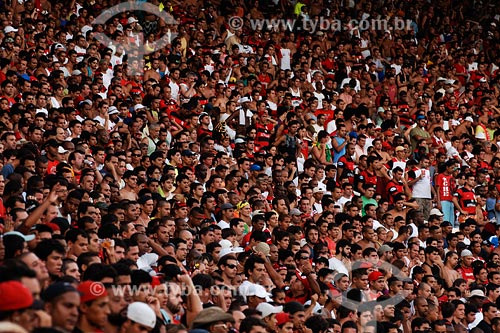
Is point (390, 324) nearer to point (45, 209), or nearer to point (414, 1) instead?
point (45, 209)

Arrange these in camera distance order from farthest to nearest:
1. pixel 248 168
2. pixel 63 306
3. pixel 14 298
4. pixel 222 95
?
pixel 222 95 → pixel 248 168 → pixel 63 306 → pixel 14 298

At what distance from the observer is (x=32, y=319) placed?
17.3 ft

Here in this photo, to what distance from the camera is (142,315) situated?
615 centimetres

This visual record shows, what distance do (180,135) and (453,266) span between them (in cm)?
383

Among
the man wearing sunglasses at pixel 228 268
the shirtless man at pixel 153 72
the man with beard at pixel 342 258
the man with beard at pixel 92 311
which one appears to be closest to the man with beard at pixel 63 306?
the man with beard at pixel 92 311

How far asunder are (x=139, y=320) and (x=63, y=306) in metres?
0.58

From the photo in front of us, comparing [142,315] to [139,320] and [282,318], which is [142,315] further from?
[282,318]

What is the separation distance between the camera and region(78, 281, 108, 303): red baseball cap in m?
6.15

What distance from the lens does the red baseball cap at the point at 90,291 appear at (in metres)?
6.15

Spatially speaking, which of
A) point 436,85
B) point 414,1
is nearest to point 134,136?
point 436,85

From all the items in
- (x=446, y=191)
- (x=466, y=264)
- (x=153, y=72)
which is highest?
(x=153, y=72)

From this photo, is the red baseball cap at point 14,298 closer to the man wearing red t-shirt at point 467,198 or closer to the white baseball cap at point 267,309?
the white baseball cap at point 267,309

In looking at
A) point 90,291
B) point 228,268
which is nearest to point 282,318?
point 228,268

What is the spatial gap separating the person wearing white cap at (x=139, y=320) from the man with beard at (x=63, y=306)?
18.2 inches
